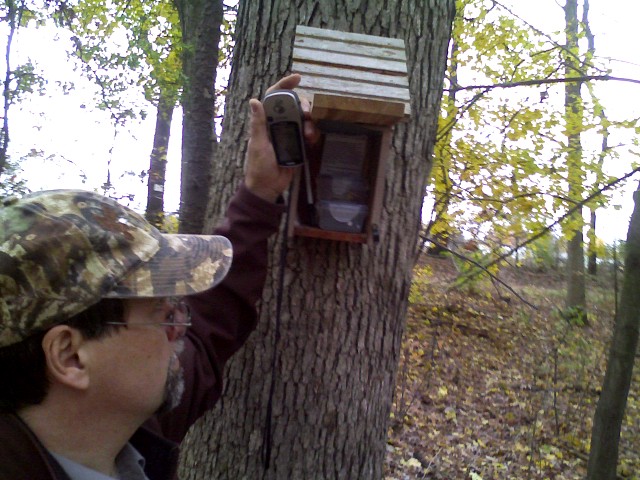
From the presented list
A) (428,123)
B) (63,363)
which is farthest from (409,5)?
(63,363)

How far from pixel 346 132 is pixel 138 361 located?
1.04m

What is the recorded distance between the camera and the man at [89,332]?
1222 mm

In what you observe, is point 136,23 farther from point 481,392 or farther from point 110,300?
point 110,300

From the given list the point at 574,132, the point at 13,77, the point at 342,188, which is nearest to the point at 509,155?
the point at 574,132

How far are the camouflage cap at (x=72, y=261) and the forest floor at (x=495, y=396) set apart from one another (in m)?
3.88

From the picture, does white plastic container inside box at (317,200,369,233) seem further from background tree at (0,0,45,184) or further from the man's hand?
background tree at (0,0,45,184)

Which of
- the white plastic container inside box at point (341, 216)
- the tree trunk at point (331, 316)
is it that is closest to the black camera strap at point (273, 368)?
the tree trunk at point (331, 316)

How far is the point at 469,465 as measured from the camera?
5188 millimetres

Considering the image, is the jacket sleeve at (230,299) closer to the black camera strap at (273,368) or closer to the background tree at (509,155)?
the black camera strap at (273,368)

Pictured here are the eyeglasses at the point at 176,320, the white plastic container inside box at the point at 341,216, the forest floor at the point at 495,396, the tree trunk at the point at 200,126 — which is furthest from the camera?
the forest floor at the point at 495,396

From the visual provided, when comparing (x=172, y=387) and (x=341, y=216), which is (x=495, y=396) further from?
(x=172, y=387)

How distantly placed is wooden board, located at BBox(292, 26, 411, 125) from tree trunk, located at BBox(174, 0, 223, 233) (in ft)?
11.1

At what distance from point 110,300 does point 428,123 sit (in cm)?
145

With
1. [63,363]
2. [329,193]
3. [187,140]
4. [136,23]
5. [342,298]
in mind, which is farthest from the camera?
[136,23]
